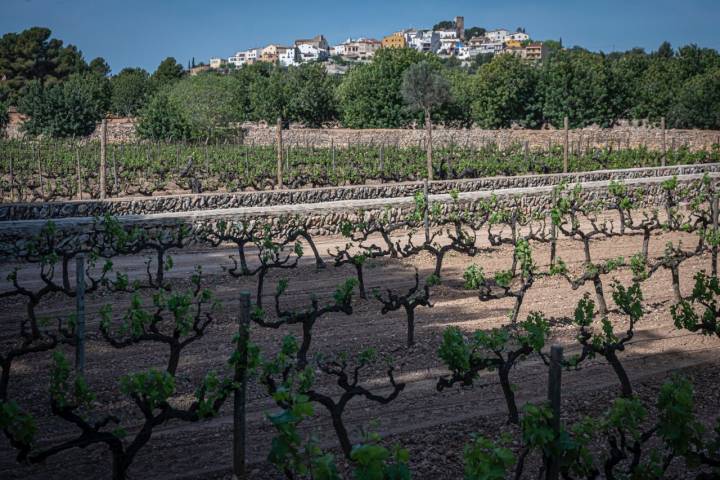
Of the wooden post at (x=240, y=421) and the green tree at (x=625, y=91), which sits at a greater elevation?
the green tree at (x=625, y=91)

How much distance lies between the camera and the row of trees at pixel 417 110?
138ft

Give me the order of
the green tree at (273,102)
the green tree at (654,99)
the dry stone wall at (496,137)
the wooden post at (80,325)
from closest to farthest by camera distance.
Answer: the wooden post at (80,325) < the dry stone wall at (496,137) < the green tree at (654,99) < the green tree at (273,102)

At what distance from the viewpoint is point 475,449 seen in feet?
16.5

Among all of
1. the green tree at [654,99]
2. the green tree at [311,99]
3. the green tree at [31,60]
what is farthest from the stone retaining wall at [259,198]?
the green tree at [31,60]

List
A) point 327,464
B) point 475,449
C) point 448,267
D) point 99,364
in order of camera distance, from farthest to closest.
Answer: point 448,267 → point 99,364 → point 475,449 → point 327,464

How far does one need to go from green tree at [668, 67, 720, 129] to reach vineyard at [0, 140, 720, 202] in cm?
1042

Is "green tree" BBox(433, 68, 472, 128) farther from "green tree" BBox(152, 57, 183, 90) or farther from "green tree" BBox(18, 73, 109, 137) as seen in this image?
"green tree" BBox(152, 57, 183, 90)

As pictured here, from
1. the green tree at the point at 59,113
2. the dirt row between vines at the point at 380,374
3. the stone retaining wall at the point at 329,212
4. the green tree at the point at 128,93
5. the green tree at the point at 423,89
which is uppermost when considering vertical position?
the green tree at the point at 128,93

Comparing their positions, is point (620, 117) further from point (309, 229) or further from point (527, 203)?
point (309, 229)

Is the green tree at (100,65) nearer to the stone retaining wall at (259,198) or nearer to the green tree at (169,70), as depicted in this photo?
the green tree at (169,70)

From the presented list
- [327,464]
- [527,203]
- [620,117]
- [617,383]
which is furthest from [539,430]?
[620,117]

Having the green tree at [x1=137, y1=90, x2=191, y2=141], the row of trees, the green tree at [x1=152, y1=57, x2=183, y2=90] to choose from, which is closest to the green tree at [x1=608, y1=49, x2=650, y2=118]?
the row of trees

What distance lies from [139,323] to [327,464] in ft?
12.3

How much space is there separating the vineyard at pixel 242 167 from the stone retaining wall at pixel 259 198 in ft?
10.1
